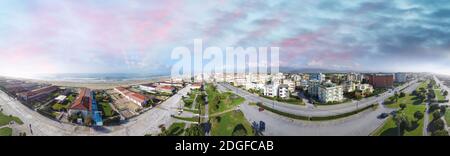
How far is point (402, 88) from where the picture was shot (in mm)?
3457

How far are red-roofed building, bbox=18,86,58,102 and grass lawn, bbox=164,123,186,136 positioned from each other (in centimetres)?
203

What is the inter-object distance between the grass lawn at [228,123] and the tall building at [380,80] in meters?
2.24

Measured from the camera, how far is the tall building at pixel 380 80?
340 cm

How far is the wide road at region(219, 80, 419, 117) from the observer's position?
10.6 ft

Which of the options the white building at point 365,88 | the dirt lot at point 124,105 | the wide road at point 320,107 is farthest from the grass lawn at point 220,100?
the white building at point 365,88

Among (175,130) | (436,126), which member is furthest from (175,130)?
→ (436,126)

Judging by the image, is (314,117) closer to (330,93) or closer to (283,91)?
(330,93)

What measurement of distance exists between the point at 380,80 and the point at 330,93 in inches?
38.7

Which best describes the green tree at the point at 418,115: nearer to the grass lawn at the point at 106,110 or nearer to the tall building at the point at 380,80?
the tall building at the point at 380,80

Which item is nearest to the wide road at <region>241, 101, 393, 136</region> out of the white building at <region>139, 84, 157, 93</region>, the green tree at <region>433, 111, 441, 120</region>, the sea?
the green tree at <region>433, 111, 441, 120</region>

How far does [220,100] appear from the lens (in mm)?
3436
